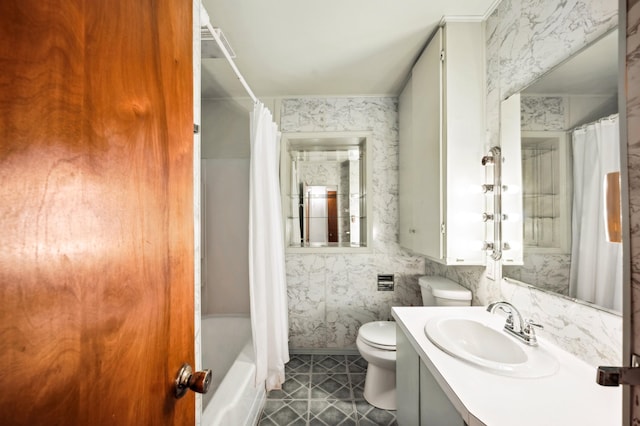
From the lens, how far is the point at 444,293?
1697mm

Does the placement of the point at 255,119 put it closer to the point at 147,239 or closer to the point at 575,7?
the point at 147,239

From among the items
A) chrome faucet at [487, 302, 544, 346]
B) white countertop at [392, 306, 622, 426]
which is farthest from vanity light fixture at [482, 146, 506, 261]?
white countertop at [392, 306, 622, 426]

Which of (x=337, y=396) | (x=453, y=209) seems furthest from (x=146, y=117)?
(x=337, y=396)

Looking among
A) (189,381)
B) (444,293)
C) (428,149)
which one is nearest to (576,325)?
(444,293)

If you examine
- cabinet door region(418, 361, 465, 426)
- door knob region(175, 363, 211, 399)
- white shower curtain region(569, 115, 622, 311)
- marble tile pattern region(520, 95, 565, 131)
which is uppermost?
marble tile pattern region(520, 95, 565, 131)

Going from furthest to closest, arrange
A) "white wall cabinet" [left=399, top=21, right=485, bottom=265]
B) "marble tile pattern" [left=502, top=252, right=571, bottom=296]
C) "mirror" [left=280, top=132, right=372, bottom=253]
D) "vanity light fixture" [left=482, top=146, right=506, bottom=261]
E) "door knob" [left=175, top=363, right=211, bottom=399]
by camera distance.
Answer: "mirror" [left=280, top=132, right=372, bottom=253] < "white wall cabinet" [left=399, top=21, right=485, bottom=265] < "vanity light fixture" [left=482, top=146, right=506, bottom=261] < "marble tile pattern" [left=502, top=252, right=571, bottom=296] < "door knob" [left=175, top=363, right=211, bottom=399]

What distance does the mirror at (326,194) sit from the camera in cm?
258

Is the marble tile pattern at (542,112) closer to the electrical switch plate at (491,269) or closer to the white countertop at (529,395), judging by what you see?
the electrical switch plate at (491,269)

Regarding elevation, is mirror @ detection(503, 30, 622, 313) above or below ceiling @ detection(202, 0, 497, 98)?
below

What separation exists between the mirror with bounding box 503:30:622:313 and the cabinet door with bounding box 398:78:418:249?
854mm

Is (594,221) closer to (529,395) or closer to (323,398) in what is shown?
(529,395)

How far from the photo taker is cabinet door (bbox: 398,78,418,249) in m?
2.08

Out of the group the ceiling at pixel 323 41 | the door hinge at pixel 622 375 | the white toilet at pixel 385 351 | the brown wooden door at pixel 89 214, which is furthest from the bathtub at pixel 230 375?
the ceiling at pixel 323 41

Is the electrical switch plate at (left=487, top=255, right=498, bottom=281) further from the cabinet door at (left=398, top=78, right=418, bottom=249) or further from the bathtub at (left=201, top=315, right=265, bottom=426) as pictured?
the bathtub at (left=201, top=315, right=265, bottom=426)
